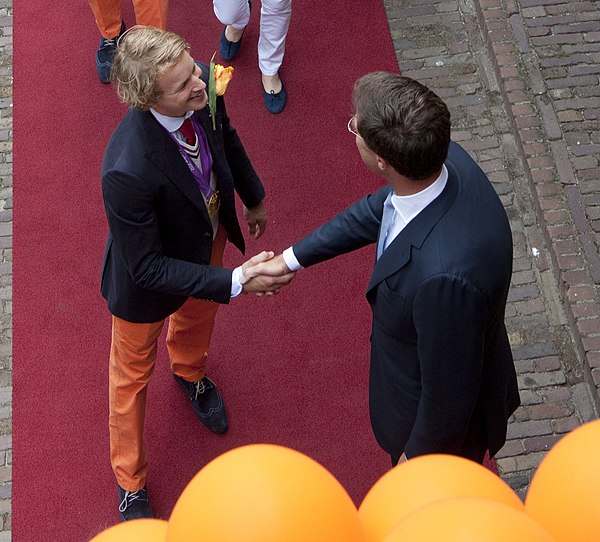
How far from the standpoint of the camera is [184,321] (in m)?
4.16

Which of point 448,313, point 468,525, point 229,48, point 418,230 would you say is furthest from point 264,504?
point 229,48

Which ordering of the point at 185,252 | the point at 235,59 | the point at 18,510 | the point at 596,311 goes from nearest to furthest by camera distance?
the point at 185,252 → the point at 18,510 → the point at 596,311 → the point at 235,59

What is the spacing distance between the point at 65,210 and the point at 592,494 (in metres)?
3.88

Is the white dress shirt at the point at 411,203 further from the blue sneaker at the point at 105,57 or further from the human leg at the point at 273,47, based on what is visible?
the blue sneaker at the point at 105,57

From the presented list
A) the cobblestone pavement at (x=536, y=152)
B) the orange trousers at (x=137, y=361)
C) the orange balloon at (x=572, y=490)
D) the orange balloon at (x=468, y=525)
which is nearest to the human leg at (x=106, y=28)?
the cobblestone pavement at (x=536, y=152)

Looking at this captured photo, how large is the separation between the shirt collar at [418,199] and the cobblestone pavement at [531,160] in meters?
2.04

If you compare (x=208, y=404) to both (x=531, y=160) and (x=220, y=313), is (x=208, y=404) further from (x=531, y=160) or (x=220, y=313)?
(x=531, y=160)

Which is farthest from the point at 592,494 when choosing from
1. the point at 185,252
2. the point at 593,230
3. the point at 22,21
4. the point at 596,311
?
the point at 22,21

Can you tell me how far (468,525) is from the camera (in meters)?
1.68

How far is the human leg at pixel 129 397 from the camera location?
3832mm

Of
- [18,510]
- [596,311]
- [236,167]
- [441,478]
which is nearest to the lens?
[441,478]

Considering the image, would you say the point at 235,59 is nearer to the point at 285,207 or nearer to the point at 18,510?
the point at 285,207

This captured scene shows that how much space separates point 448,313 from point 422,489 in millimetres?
592

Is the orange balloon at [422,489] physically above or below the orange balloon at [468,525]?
below
